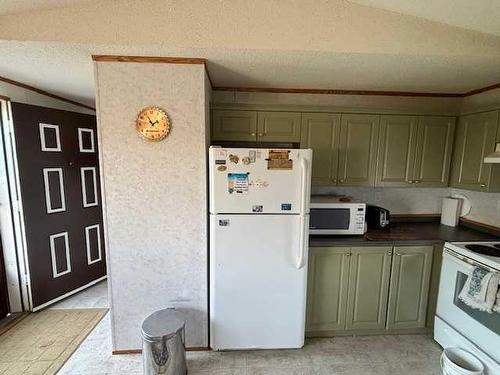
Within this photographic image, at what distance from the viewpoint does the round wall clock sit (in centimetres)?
179

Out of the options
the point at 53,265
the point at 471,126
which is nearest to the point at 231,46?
the point at 471,126

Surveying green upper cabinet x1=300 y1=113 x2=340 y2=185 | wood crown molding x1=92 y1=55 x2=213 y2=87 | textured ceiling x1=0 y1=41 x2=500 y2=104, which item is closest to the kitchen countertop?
green upper cabinet x1=300 y1=113 x2=340 y2=185

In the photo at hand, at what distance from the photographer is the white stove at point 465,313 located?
166 centimetres

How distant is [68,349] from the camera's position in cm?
209

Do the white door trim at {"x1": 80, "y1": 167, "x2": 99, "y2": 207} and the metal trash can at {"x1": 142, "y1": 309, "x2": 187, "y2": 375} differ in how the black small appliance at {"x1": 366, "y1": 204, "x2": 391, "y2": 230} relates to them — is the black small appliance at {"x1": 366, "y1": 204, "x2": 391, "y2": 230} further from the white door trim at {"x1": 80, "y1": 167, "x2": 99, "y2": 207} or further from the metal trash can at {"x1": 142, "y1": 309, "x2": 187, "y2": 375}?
the white door trim at {"x1": 80, "y1": 167, "x2": 99, "y2": 207}

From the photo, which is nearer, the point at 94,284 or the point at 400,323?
the point at 400,323

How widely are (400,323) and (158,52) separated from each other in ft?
9.47

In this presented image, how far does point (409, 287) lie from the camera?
221 centimetres

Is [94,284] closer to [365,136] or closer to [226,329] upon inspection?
[226,329]

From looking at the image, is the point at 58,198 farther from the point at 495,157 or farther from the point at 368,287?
the point at 495,157

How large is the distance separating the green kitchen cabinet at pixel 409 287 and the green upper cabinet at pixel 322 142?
873 millimetres

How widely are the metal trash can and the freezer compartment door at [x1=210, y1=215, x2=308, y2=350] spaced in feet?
1.00

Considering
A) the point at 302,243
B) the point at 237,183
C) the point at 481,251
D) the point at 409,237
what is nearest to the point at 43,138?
the point at 237,183

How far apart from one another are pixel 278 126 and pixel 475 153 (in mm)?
1767
